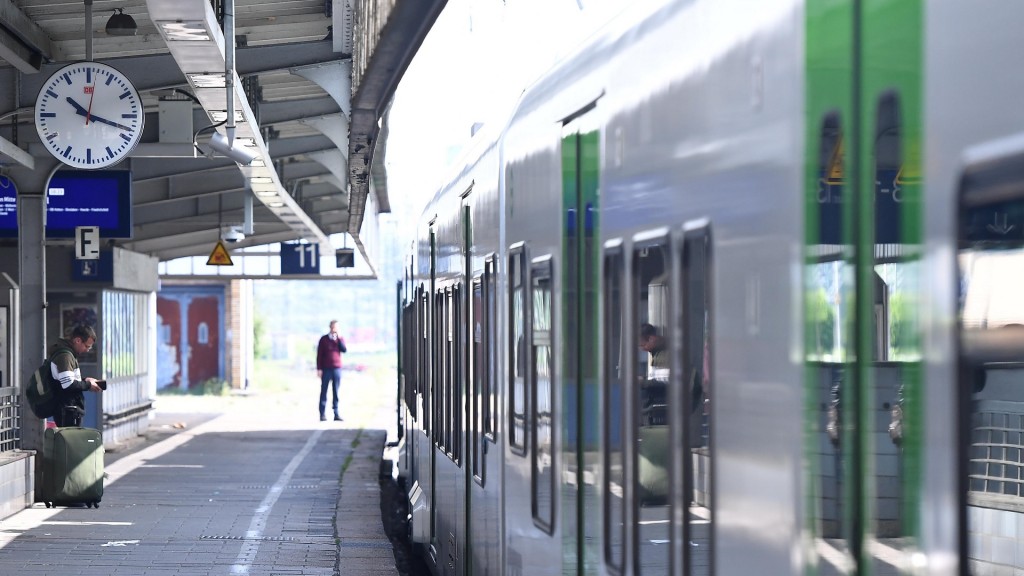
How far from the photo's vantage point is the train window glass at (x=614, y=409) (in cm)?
383

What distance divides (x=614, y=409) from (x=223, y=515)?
38.0 feet

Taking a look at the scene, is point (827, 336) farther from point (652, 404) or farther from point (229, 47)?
point (229, 47)

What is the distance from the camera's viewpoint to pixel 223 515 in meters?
15.0

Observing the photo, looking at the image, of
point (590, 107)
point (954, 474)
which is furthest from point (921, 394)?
point (590, 107)

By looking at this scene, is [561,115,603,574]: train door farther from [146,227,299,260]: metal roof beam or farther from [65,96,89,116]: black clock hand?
[146,227,299,260]: metal roof beam

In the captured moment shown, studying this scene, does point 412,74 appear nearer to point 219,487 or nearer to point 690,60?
point 219,487

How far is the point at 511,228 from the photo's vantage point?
5.74 metres

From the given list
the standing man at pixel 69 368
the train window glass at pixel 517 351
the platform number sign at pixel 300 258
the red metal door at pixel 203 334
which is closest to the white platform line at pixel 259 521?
the standing man at pixel 69 368

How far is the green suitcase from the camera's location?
14234 mm

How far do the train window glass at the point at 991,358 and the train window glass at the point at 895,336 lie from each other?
0.36 feet

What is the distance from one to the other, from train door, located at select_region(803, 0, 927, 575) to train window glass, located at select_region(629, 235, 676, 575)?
2.81ft

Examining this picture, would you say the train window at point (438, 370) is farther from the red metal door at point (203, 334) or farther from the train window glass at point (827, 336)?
the red metal door at point (203, 334)

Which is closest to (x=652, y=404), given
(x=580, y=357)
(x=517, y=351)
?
(x=580, y=357)

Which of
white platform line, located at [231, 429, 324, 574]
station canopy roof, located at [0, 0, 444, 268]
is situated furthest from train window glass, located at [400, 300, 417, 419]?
white platform line, located at [231, 429, 324, 574]
